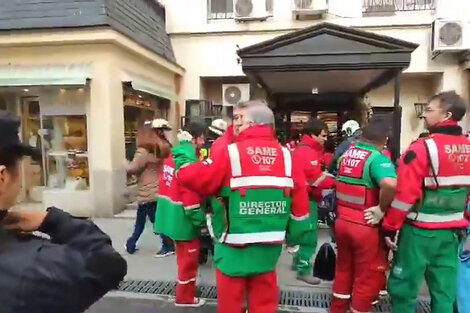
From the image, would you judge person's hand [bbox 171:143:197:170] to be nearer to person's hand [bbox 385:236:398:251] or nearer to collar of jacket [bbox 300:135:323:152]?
collar of jacket [bbox 300:135:323:152]

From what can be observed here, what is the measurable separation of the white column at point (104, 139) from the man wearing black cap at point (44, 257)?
674 centimetres

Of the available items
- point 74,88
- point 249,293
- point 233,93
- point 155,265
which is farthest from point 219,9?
point 249,293

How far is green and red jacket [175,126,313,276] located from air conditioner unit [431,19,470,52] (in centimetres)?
925

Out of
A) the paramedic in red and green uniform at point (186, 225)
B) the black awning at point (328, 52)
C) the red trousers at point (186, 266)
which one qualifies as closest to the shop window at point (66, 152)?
the black awning at point (328, 52)

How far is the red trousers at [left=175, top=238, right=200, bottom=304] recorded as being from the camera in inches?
155

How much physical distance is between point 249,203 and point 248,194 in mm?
62

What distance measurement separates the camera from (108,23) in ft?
24.8

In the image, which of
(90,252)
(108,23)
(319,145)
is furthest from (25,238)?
(108,23)

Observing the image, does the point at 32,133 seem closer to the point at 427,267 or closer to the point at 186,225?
the point at 186,225

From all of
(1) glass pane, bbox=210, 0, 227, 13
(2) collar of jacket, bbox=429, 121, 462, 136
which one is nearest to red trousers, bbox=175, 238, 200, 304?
(2) collar of jacket, bbox=429, 121, 462, 136

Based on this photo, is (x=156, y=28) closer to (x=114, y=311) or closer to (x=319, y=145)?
(x=319, y=145)

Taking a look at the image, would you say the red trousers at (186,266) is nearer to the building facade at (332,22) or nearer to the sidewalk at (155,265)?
the sidewalk at (155,265)

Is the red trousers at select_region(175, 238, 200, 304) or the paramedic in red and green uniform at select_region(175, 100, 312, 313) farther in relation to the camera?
the red trousers at select_region(175, 238, 200, 304)

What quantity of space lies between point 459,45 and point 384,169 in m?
8.67
